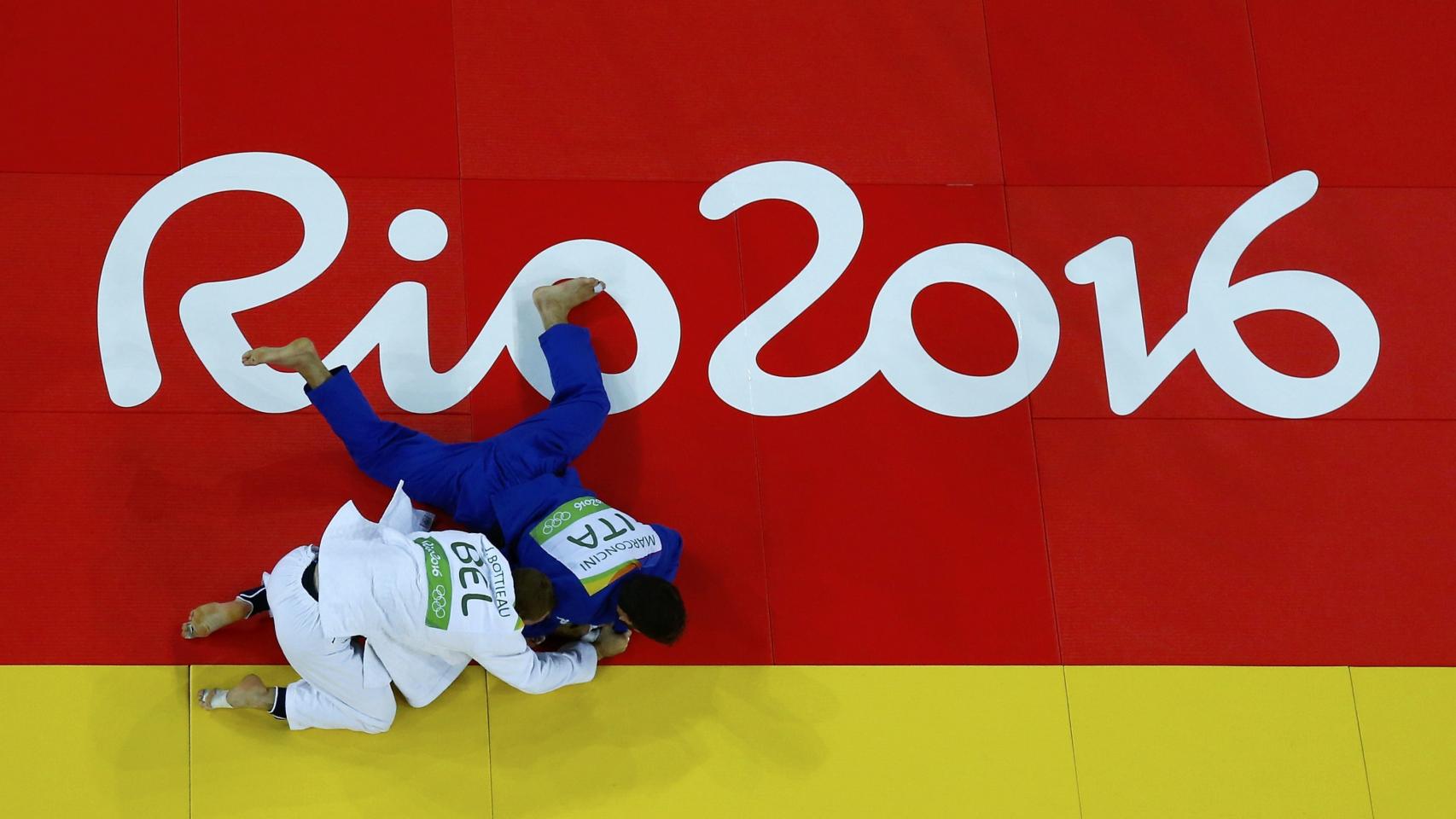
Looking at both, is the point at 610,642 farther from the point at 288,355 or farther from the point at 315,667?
the point at 288,355

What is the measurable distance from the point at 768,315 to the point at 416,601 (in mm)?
1399

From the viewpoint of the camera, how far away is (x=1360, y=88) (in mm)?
4305

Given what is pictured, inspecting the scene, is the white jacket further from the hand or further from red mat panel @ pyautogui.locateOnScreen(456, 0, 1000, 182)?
red mat panel @ pyautogui.locateOnScreen(456, 0, 1000, 182)

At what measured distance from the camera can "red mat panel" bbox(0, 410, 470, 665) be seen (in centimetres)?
333

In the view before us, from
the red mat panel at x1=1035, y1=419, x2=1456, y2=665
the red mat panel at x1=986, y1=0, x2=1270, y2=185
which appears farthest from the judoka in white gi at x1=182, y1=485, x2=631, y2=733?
the red mat panel at x1=986, y1=0, x2=1270, y2=185

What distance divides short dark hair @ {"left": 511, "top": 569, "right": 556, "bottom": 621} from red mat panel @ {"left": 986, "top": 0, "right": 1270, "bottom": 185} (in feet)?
6.69

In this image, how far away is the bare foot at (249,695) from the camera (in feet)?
10.6

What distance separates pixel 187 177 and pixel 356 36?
0.67m

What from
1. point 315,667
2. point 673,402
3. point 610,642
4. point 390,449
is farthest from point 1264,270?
point 315,667

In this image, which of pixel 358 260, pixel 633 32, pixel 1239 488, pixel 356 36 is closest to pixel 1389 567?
pixel 1239 488

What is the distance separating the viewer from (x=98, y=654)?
3.31 metres

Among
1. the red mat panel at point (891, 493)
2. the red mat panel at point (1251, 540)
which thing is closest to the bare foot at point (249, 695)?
the red mat panel at point (891, 493)

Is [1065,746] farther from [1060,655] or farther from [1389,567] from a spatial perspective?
[1389,567]

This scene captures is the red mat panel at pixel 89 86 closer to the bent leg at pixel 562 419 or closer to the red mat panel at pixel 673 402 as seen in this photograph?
the red mat panel at pixel 673 402
